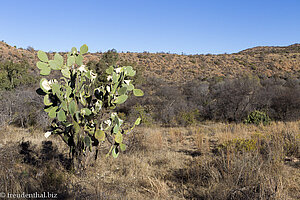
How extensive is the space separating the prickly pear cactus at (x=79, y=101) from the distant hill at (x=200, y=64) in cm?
2758

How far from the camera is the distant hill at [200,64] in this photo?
108ft

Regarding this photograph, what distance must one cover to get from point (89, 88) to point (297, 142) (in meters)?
5.00

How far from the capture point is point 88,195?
9.18ft

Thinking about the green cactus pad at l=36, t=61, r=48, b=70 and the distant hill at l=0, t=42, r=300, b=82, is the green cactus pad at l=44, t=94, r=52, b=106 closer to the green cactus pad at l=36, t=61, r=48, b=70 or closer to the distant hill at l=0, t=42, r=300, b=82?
the green cactus pad at l=36, t=61, r=48, b=70

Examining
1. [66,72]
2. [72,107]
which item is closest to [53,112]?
[72,107]

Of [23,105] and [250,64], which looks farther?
[250,64]

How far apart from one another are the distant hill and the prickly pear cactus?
27.6 metres

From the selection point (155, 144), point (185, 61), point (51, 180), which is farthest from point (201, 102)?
point (185, 61)

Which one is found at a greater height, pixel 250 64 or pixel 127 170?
pixel 250 64

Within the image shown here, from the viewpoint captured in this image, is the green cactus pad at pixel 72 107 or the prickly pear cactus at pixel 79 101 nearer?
the green cactus pad at pixel 72 107

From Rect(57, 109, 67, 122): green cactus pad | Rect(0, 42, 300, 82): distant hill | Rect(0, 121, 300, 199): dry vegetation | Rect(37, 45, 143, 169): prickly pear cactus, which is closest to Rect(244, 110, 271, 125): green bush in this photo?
Rect(0, 121, 300, 199): dry vegetation

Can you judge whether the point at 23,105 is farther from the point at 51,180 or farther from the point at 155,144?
the point at 51,180

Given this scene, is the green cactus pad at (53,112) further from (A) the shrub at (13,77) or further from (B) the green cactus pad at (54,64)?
(A) the shrub at (13,77)

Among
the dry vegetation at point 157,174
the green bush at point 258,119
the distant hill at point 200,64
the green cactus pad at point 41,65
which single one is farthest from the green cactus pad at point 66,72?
the distant hill at point 200,64
